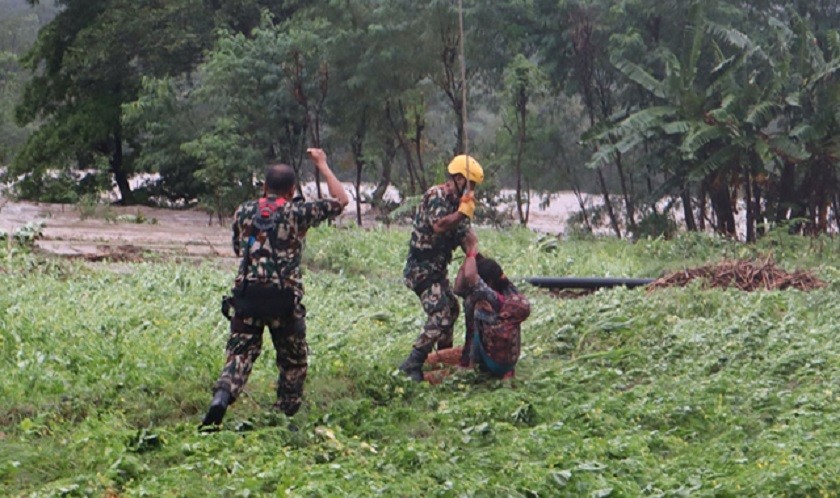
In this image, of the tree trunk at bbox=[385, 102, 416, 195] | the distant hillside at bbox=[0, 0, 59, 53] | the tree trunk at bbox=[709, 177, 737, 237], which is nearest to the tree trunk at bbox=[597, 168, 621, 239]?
the tree trunk at bbox=[709, 177, 737, 237]

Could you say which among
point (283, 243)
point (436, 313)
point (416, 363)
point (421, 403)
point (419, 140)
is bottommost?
point (421, 403)

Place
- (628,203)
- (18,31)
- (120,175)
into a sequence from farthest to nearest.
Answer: (18,31) < (120,175) < (628,203)

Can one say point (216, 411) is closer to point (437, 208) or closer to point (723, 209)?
point (437, 208)

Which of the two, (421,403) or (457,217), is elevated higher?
(457,217)

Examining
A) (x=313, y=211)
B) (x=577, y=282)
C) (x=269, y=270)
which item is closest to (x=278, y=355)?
(x=269, y=270)

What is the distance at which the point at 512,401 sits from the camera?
28.6 feet

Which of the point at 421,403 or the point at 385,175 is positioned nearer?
the point at 421,403

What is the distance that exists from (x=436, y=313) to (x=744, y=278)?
6.81 m

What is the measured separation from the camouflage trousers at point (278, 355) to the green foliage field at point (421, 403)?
0.19 meters

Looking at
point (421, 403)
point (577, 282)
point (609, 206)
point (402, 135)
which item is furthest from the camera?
point (402, 135)

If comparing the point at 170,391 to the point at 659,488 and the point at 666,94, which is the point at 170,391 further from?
the point at 666,94

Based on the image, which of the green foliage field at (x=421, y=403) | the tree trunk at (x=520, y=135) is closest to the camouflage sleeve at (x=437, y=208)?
the green foliage field at (x=421, y=403)

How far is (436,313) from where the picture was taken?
9672 millimetres

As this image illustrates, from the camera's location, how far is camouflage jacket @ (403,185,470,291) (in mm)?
9633
